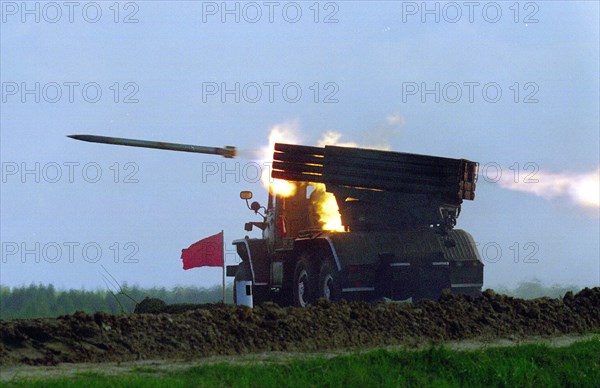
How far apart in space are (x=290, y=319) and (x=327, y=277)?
677 cm

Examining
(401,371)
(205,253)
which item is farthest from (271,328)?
(205,253)

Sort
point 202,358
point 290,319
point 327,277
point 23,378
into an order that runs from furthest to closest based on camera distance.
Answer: point 327,277 → point 290,319 → point 202,358 → point 23,378

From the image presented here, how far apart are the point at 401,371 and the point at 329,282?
350 inches

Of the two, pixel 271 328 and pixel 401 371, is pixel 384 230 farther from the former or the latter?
pixel 401 371

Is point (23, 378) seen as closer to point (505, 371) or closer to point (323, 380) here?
point (323, 380)

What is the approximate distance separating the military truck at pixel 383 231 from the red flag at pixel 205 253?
142 cm

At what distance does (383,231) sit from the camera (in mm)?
23234

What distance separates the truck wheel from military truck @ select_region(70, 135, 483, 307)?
0.07ft

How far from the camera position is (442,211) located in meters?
23.5

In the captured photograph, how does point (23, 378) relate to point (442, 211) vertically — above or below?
below

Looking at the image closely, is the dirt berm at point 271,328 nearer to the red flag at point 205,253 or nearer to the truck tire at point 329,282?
the truck tire at point 329,282

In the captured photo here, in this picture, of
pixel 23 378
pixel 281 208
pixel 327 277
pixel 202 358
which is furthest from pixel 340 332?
pixel 281 208

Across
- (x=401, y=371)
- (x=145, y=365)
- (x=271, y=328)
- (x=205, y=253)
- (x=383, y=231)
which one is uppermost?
(x=383, y=231)

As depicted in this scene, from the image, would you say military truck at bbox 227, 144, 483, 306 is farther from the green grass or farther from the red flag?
the green grass
